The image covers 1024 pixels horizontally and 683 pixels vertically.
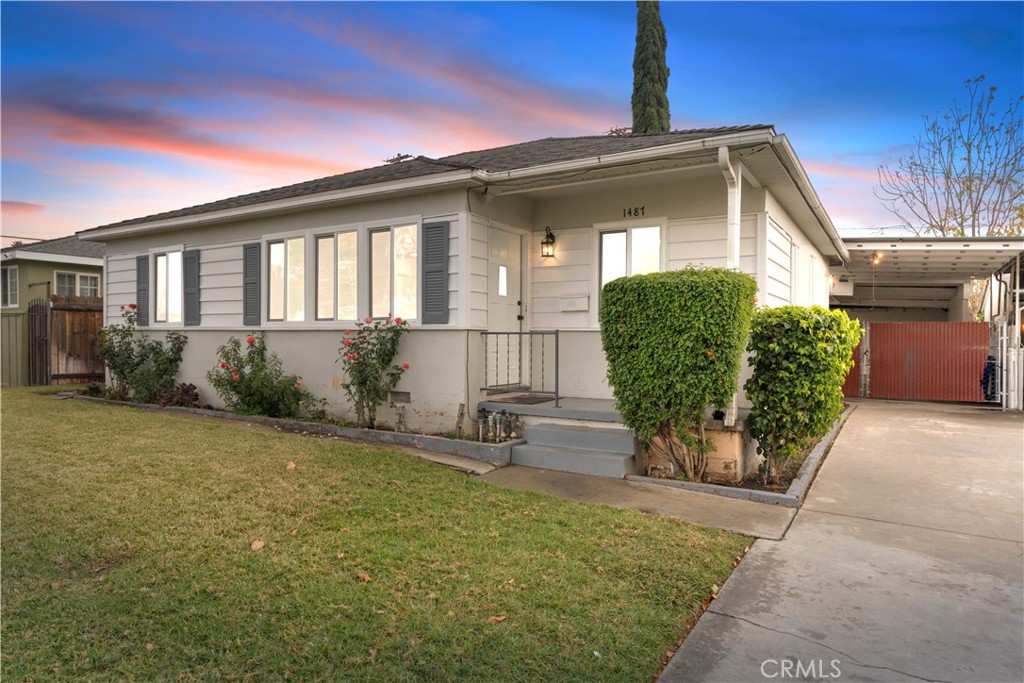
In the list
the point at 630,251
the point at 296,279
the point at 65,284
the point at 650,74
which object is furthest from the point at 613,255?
the point at 65,284

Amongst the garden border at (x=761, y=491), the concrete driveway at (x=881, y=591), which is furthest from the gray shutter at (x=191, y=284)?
the concrete driveway at (x=881, y=591)

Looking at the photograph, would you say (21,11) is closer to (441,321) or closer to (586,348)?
(441,321)

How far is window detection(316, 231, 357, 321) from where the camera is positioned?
8.88 m

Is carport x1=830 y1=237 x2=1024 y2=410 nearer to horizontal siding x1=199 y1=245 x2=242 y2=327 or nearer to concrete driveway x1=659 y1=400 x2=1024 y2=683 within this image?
concrete driveway x1=659 y1=400 x2=1024 y2=683

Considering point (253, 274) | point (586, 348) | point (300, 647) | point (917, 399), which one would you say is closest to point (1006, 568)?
point (300, 647)

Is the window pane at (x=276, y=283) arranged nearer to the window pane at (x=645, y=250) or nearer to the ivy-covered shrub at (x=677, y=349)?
the window pane at (x=645, y=250)

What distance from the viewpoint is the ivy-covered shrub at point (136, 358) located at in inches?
430

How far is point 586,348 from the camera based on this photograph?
8.30 metres

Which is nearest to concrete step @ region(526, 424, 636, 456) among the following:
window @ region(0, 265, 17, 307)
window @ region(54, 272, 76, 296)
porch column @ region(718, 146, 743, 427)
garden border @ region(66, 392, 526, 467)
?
garden border @ region(66, 392, 526, 467)

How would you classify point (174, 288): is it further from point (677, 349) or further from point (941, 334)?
point (941, 334)

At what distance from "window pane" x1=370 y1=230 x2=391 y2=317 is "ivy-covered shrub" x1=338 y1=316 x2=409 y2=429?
306 mm

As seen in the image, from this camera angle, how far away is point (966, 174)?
67.9 ft

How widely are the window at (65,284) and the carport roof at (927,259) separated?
20.6 meters

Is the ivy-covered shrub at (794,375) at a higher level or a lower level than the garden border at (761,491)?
higher
